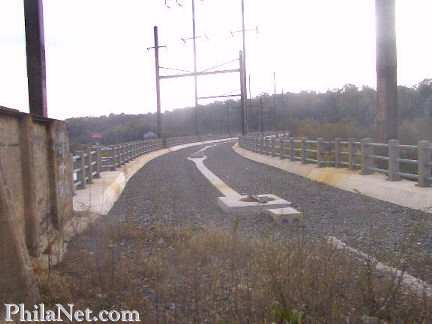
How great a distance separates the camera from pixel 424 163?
39.6ft

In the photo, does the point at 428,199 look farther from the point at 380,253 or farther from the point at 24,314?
the point at 24,314

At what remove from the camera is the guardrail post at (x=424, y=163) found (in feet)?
39.4

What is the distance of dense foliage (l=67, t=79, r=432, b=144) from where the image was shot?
35469mm

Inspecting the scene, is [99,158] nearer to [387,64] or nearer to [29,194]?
[387,64]

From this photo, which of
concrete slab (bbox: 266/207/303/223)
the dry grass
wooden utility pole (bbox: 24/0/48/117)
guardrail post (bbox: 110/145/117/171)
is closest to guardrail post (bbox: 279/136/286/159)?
guardrail post (bbox: 110/145/117/171)

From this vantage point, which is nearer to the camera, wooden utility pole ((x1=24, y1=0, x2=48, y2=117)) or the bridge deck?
the bridge deck

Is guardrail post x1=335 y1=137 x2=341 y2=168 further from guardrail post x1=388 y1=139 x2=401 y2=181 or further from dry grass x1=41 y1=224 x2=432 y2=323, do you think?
dry grass x1=41 y1=224 x2=432 y2=323

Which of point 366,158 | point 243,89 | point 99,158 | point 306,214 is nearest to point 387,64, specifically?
point 366,158

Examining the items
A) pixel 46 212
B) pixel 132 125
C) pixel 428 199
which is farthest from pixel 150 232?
pixel 132 125

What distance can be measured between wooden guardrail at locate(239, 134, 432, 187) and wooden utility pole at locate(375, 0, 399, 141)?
36.1 inches

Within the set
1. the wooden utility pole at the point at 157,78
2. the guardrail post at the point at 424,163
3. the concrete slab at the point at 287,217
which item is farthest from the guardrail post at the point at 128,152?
the wooden utility pole at the point at 157,78

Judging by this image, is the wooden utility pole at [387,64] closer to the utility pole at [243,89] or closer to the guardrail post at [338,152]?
the guardrail post at [338,152]

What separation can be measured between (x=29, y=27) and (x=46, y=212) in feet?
13.0

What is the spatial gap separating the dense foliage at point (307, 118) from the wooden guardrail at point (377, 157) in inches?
190
